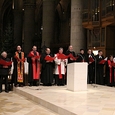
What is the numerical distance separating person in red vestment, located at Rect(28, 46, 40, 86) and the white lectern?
2.61m

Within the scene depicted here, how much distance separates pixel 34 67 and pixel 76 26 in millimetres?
5399

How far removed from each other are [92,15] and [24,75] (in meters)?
6.78

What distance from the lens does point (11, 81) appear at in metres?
12.4

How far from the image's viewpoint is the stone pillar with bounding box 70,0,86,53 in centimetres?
1723

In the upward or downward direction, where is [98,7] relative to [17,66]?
upward

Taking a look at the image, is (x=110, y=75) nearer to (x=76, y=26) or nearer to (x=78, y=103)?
(x=76, y=26)

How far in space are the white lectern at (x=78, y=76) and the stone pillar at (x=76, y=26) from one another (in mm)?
6750

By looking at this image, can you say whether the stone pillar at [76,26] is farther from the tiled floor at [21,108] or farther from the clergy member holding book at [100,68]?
the tiled floor at [21,108]

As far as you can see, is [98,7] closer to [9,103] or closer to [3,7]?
[9,103]

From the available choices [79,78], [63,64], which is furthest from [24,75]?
[79,78]

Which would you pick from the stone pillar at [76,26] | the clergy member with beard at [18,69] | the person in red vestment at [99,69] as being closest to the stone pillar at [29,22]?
the stone pillar at [76,26]

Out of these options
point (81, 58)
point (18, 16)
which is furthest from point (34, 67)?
point (18, 16)

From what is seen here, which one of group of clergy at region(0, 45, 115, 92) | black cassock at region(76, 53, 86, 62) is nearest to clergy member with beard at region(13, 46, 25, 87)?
group of clergy at region(0, 45, 115, 92)

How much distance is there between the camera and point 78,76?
10.4 meters
